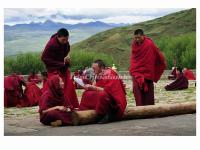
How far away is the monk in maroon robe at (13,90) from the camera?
47.5 feet

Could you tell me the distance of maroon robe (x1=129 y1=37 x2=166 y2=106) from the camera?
1177 cm

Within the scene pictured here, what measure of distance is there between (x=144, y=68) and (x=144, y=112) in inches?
68.5

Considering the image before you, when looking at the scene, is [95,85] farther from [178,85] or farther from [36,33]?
[178,85]

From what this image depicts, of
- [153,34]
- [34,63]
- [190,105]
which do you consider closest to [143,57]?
[190,105]


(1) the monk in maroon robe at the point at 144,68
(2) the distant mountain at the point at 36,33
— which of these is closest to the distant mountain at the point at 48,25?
(2) the distant mountain at the point at 36,33

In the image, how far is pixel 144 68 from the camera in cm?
1187

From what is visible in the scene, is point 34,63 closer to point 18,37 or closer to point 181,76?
point 181,76

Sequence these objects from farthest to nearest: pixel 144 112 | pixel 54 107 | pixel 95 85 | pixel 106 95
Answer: pixel 144 112 < pixel 95 85 < pixel 106 95 < pixel 54 107

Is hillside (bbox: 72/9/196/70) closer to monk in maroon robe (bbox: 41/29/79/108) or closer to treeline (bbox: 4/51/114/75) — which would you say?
treeline (bbox: 4/51/114/75)

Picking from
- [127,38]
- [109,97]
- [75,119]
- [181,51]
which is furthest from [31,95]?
[181,51]

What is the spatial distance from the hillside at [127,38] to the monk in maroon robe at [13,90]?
5893mm

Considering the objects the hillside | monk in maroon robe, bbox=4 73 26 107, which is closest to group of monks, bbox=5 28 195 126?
monk in maroon robe, bbox=4 73 26 107

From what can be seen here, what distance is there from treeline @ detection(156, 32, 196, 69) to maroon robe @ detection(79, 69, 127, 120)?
21027mm
